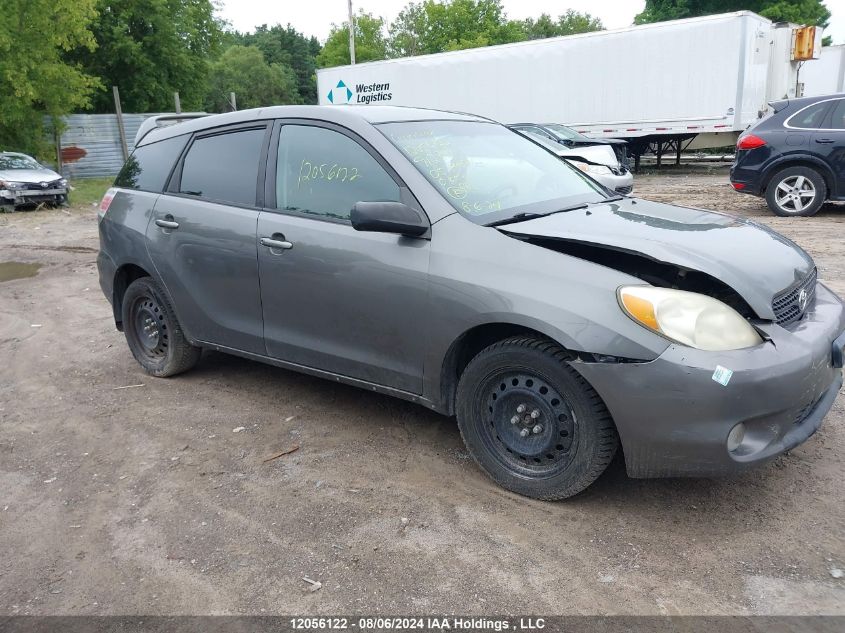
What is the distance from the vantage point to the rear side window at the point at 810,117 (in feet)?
32.1

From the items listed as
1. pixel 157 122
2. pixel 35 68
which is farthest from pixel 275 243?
pixel 35 68

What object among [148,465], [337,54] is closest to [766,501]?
[148,465]

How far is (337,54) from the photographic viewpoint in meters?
58.3

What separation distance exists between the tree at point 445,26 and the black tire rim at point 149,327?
51.6 m

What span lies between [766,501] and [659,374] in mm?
964

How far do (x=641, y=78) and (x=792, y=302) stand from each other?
56.3 ft

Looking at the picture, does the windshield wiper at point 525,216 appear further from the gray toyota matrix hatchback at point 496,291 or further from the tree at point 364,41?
the tree at point 364,41

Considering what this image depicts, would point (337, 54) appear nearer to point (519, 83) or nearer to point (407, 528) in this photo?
point (519, 83)

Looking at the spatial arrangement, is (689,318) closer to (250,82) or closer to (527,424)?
(527,424)

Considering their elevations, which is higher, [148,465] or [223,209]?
[223,209]

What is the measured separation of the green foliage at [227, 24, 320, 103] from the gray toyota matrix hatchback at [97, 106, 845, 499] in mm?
84025

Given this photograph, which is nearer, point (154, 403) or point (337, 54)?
point (154, 403)

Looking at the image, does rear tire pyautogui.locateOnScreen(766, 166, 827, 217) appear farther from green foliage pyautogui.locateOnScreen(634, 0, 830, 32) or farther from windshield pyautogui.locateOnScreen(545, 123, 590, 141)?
green foliage pyautogui.locateOnScreen(634, 0, 830, 32)

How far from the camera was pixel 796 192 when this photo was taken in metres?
10.3
